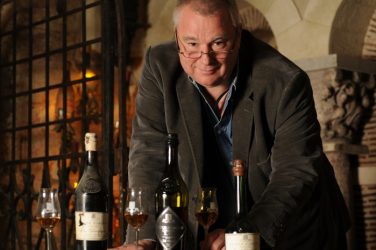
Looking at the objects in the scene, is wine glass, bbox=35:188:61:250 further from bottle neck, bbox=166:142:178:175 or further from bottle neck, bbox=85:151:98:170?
bottle neck, bbox=166:142:178:175

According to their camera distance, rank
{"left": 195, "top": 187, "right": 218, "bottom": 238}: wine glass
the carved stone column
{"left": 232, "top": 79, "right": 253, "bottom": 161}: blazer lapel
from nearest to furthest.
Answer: {"left": 195, "top": 187, "right": 218, "bottom": 238}: wine glass, {"left": 232, "top": 79, "right": 253, "bottom": 161}: blazer lapel, the carved stone column

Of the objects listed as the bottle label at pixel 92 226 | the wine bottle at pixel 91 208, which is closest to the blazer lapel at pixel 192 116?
the wine bottle at pixel 91 208

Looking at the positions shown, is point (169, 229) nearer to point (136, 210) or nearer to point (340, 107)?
point (136, 210)

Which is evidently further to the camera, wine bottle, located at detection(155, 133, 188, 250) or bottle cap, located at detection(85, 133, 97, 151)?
bottle cap, located at detection(85, 133, 97, 151)

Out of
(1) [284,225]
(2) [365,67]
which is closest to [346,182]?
(2) [365,67]

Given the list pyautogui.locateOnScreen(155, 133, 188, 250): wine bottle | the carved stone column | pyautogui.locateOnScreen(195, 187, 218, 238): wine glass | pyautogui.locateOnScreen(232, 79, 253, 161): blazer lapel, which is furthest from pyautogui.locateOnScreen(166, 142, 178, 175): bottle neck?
the carved stone column

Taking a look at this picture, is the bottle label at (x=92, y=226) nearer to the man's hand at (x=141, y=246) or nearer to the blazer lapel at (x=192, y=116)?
the man's hand at (x=141, y=246)

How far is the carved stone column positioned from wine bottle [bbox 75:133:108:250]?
130 inches

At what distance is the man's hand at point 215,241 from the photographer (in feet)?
6.89

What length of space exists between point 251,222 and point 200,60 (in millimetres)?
607

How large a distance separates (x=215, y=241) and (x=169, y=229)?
13cm

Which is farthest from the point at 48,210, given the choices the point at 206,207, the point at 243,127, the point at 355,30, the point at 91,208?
the point at 355,30

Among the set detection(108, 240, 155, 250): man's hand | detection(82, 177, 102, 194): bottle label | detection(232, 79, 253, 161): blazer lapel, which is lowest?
detection(108, 240, 155, 250): man's hand

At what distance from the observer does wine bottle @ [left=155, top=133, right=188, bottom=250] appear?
81.7 inches
